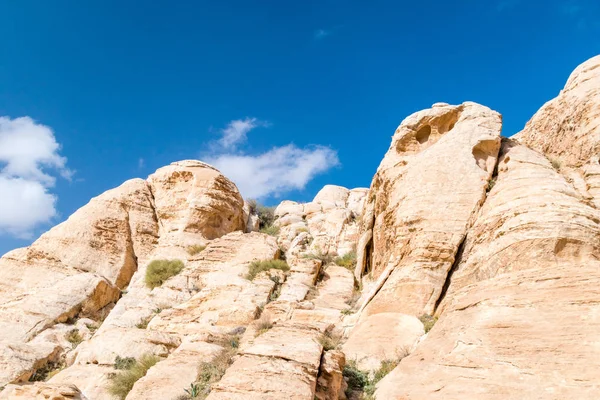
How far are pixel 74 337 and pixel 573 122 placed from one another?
1654 cm

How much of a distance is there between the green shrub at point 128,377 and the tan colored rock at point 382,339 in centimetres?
435

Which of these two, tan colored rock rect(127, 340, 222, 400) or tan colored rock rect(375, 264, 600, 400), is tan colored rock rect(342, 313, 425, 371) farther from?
tan colored rock rect(127, 340, 222, 400)

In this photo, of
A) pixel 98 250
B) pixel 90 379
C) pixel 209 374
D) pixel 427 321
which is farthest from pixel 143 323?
pixel 427 321

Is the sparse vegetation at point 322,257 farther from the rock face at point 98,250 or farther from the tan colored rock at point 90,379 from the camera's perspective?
the tan colored rock at point 90,379

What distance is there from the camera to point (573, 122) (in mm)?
13719

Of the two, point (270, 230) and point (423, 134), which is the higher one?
point (423, 134)

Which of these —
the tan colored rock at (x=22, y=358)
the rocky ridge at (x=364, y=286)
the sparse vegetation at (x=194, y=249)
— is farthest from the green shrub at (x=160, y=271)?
the tan colored rock at (x=22, y=358)

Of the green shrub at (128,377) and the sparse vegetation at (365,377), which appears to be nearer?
the sparse vegetation at (365,377)

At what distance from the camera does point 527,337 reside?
22.1 feet

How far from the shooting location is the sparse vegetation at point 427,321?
382 inches

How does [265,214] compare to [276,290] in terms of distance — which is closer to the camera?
[276,290]

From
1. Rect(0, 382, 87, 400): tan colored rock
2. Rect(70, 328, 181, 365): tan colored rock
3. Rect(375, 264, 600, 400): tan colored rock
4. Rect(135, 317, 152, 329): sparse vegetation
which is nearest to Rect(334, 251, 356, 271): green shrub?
Rect(135, 317, 152, 329): sparse vegetation

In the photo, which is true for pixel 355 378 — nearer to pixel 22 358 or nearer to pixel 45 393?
pixel 45 393

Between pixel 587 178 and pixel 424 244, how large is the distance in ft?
14.9
